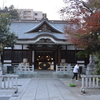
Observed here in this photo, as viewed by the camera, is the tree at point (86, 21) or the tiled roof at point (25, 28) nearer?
the tree at point (86, 21)

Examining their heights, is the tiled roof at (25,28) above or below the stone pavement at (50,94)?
above

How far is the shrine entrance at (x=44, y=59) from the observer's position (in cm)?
2116

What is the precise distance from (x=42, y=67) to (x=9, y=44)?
356 inches

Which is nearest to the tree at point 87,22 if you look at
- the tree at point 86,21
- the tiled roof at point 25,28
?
the tree at point 86,21

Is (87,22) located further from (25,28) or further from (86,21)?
(25,28)

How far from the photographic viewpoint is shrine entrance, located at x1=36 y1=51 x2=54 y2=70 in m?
21.2

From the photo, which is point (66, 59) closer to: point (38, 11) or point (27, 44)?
point (27, 44)

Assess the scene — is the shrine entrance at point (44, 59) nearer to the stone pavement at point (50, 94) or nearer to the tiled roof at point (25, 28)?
the tiled roof at point (25, 28)

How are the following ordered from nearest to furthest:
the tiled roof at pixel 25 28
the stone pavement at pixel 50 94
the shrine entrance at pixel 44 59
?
the stone pavement at pixel 50 94 < the tiled roof at pixel 25 28 < the shrine entrance at pixel 44 59

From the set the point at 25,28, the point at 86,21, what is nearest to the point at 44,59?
the point at 25,28

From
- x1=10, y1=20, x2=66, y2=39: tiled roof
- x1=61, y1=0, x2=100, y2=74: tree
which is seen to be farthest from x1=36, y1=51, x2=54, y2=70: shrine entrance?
x1=61, y1=0, x2=100, y2=74: tree

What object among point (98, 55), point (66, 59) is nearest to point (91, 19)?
point (98, 55)

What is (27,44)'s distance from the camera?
64.4 ft

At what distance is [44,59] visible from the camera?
850 inches
